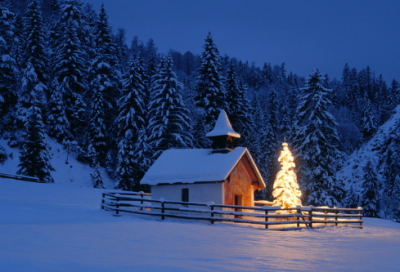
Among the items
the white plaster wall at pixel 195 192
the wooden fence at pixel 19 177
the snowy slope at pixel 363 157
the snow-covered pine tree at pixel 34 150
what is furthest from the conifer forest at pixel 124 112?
the white plaster wall at pixel 195 192

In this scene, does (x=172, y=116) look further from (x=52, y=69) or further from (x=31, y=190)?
(x=52, y=69)

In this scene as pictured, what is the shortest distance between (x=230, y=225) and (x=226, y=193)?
5118mm

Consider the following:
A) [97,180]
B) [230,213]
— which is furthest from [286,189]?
[97,180]

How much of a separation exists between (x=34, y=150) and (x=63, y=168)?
9.06m

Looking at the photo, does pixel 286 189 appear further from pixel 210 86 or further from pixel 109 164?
pixel 109 164

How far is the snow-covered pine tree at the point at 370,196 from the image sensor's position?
49906 millimetres

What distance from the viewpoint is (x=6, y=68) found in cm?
4606

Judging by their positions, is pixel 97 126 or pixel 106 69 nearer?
pixel 97 126

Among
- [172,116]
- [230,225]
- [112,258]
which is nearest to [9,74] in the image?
[172,116]

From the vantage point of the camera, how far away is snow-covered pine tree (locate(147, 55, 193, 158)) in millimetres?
42250

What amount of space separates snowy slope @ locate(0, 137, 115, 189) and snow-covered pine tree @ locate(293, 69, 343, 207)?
25280 millimetres

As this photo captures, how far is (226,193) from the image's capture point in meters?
24.8

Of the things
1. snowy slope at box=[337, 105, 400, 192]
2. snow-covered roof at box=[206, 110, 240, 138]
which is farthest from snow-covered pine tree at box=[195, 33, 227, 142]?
snowy slope at box=[337, 105, 400, 192]

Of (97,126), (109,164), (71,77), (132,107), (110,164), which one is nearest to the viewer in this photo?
(132,107)
